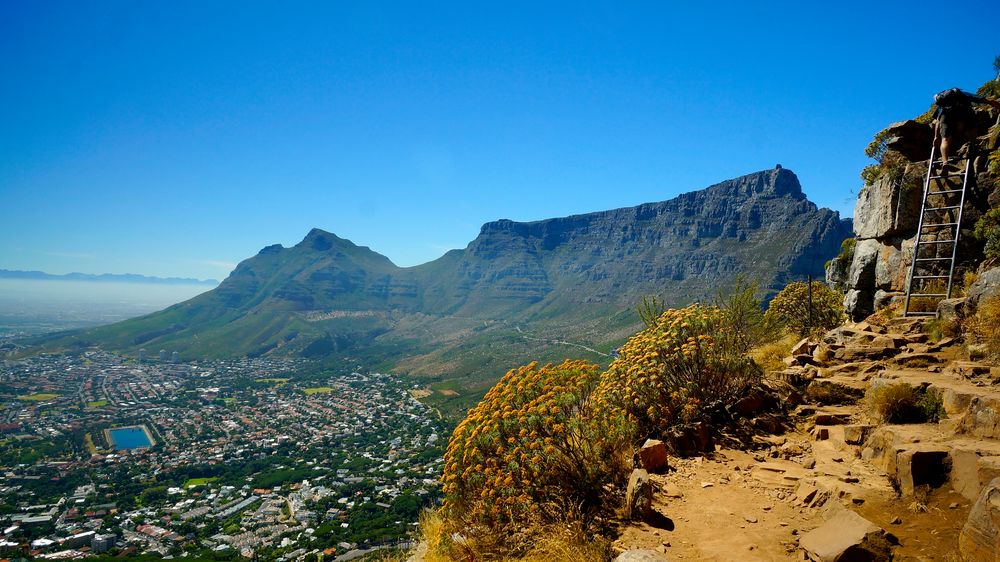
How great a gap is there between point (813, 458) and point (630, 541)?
11.5 feet

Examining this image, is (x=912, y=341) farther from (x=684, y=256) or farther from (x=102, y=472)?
(x=684, y=256)

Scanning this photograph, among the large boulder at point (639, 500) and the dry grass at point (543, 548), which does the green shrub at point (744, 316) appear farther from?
the dry grass at point (543, 548)

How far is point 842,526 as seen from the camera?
4320 mm

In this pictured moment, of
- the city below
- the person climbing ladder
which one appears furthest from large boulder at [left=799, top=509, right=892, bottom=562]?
the person climbing ladder

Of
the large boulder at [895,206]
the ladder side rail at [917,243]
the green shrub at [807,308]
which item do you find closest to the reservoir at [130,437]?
the green shrub at [807,308]

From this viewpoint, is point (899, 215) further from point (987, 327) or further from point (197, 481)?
point (197, 481)

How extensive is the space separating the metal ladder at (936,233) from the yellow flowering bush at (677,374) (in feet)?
18.4

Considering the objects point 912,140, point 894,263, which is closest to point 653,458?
point 894,263

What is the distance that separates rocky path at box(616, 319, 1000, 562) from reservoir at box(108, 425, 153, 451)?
281 ft

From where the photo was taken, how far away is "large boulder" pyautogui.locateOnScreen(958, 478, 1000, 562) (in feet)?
11.4

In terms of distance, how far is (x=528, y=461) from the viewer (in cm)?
621

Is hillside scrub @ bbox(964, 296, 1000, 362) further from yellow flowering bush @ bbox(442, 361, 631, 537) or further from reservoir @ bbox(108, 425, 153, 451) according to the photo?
reservoir @ bbox(108, 425, 153, 451)

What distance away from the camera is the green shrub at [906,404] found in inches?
256

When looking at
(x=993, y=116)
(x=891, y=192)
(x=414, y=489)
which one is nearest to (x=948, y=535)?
(x=891, y=192)
